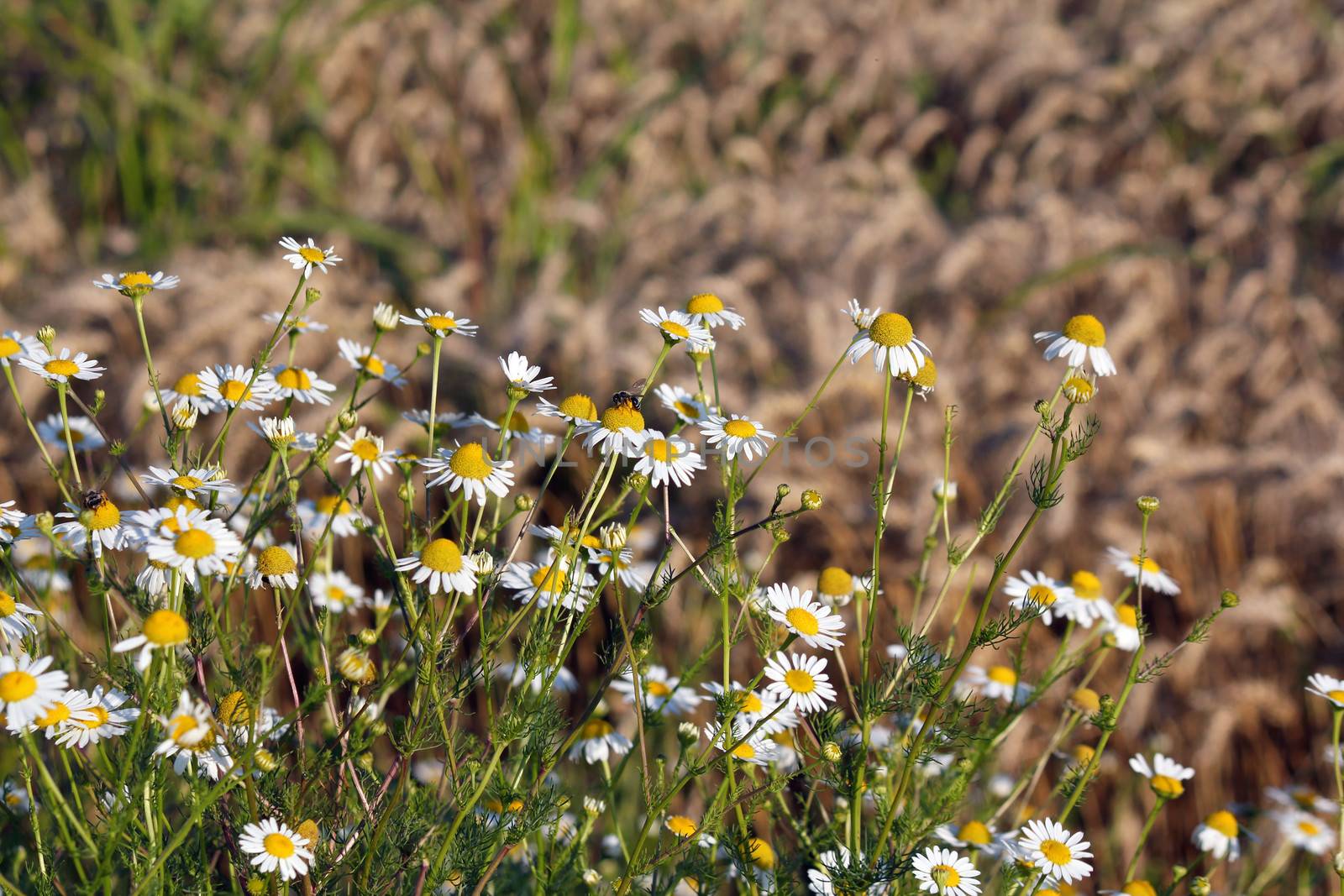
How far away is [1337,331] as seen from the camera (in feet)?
10.6

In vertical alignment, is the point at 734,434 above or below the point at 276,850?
above

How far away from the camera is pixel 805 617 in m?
1.15

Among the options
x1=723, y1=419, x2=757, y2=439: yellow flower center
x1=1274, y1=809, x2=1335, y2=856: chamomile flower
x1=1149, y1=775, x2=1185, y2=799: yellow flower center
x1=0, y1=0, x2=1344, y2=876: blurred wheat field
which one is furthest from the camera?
x1=0, y1=0, x2=1344, y2=876: blurred wheat field

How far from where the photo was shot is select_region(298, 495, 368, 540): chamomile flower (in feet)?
4.25

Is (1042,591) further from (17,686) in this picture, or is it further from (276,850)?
→ (17,686)

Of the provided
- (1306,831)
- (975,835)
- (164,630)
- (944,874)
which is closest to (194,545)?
(164,630)

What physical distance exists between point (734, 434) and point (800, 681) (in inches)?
10.8

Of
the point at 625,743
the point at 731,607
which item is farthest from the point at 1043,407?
the point at 731,607

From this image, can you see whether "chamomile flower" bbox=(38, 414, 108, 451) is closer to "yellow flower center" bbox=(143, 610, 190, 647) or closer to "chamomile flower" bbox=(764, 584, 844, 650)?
"yellow flower center" bbox=(143, 610, 190, 647)

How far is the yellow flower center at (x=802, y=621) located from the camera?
112 centimetres

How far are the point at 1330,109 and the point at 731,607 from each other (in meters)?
3.11

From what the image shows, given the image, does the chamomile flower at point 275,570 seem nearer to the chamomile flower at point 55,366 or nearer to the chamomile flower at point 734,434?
the chamomile flower at point 55,366

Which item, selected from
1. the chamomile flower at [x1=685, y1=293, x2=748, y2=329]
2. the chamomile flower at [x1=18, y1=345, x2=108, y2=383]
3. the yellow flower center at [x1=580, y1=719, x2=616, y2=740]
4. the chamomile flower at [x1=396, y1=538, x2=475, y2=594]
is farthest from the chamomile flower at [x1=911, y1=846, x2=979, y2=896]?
the chamomile flower at [x1=18, y1=345, x2=108, y2=383]

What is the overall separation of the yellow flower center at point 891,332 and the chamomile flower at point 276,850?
0.75 metres
